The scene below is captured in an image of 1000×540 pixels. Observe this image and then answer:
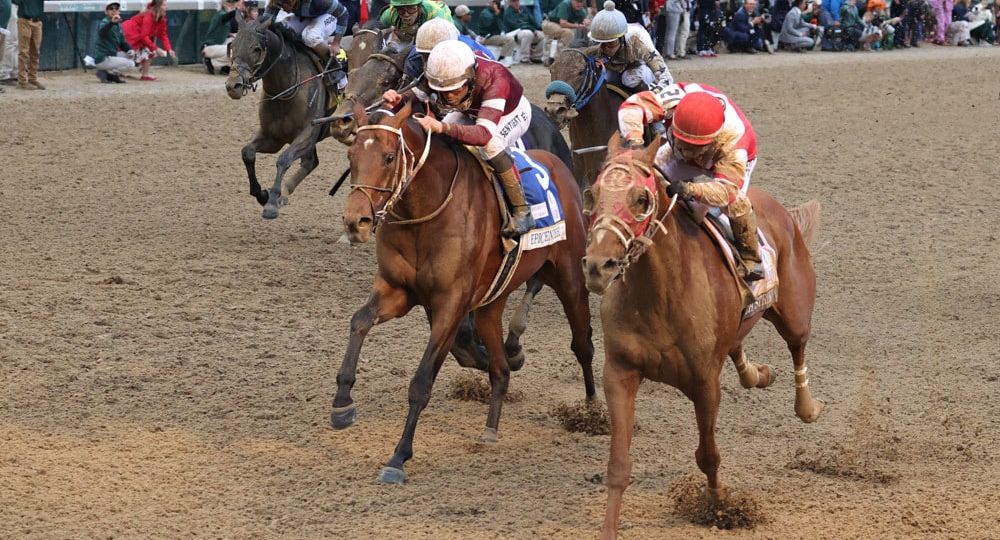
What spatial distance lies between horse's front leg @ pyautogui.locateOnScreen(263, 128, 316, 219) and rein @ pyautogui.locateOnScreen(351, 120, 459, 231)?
5429 mm

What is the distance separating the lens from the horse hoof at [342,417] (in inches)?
267

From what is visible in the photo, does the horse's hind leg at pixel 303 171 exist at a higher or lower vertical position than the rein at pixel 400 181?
lower

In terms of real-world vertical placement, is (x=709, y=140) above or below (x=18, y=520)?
above

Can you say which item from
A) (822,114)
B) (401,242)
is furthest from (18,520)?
(822,114)

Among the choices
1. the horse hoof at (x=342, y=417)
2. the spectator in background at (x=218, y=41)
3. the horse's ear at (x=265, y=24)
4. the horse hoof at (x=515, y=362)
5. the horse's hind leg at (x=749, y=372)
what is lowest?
the spectator in background at (x=218, y=41)

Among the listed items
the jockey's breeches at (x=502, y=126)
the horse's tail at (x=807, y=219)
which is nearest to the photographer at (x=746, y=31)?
the jockey's breeches at (x=502, y=126)

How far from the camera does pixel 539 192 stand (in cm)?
738

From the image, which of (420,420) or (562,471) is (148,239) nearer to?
(420,420)

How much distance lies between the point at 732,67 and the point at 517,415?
17191mm

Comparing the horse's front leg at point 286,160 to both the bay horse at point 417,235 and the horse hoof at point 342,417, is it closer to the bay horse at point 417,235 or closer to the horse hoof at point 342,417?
the bay horse at point 417,235

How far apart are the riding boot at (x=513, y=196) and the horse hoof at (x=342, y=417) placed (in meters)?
1.27

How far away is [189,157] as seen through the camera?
14867 millimetres

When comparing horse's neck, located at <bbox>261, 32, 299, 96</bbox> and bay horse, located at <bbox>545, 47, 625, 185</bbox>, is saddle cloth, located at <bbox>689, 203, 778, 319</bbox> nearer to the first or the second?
bay horse, located at <bbox>545, 47, 625, 185</bbox>

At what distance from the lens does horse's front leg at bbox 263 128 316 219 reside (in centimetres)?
1191
